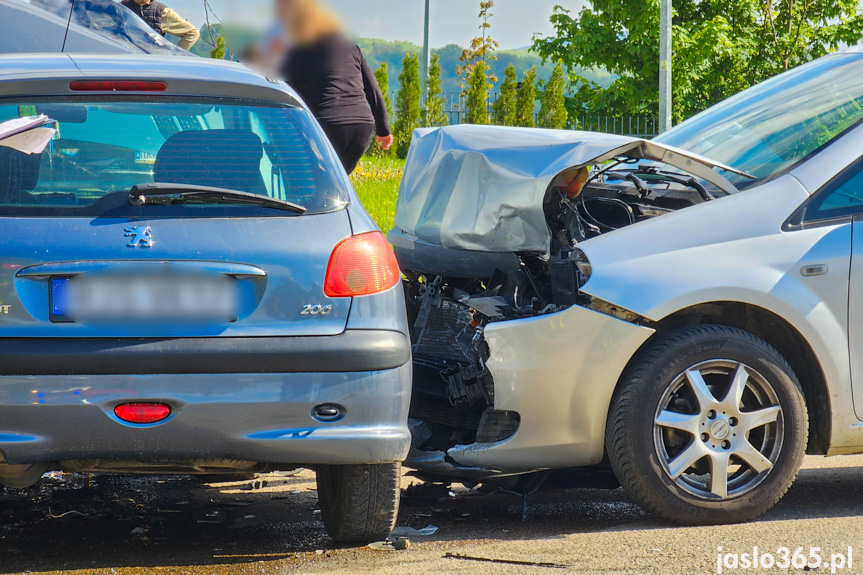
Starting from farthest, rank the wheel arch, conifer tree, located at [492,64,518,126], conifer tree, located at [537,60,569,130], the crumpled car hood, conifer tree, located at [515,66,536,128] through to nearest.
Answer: conifer tree, located at [537,60,569,130], conifer tree, located at [515,66,536,128], conifer tree, located at [492,64,518,126], the crumpled car hood, the wheel arch

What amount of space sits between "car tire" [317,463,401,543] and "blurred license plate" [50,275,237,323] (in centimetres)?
72

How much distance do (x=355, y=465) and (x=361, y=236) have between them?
752 mm

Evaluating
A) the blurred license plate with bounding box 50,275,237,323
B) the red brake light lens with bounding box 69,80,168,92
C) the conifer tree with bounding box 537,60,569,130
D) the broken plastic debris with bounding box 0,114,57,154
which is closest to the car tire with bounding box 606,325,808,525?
the blurred license plate with bounding box 50,275,237,323

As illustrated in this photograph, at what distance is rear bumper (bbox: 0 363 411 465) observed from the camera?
303cm

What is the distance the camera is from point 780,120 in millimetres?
4688

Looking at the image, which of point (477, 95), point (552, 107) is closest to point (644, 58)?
point (552, 107)

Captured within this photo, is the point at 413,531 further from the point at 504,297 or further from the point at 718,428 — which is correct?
the point at 718,428

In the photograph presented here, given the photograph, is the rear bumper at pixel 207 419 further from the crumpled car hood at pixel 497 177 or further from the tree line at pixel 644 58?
the tree line at pixel 644 58

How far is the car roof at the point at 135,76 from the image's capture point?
3410 millimetres

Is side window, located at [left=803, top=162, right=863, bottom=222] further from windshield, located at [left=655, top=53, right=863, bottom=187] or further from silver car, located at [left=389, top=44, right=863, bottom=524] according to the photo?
windshield, located at [left=655, top=53, right=863, bottom=187]

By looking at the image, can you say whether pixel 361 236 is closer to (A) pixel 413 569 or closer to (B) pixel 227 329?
(B) pixel 227 329

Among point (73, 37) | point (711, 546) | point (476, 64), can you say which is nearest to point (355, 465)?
point (711, 546)

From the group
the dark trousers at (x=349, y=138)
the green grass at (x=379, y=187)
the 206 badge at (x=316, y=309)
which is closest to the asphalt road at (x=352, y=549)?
the 206 badge at (x=316, y=309)

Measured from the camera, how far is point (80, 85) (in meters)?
3.44
